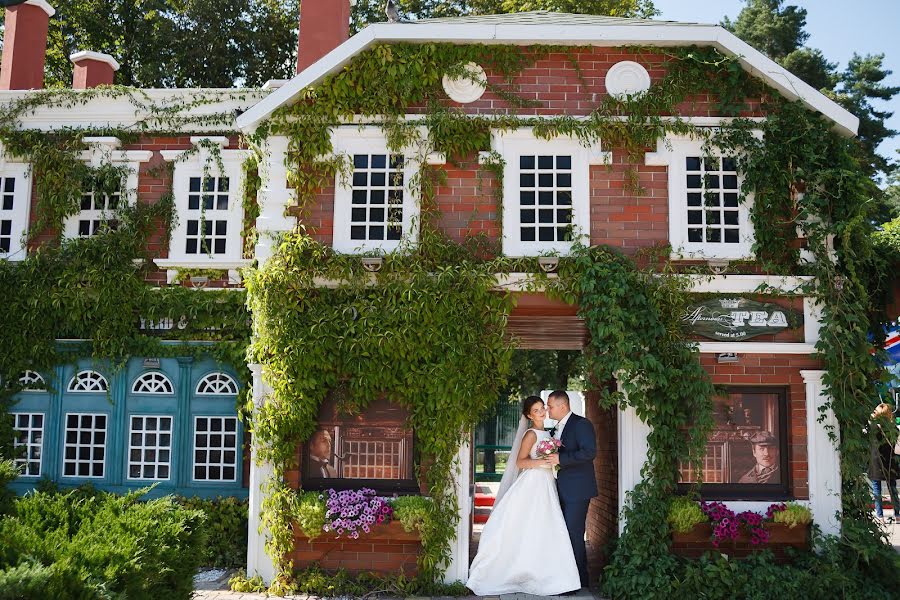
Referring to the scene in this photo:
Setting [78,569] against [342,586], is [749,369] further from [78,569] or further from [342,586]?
[78,569]

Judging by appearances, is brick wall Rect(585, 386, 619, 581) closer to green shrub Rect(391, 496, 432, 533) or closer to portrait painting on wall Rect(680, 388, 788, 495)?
portrait painting on wall Rect(680, 388, 788, 495)

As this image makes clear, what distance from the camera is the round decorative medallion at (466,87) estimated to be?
32.7 feet

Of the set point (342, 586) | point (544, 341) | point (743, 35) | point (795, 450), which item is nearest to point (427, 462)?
point (342, 586)

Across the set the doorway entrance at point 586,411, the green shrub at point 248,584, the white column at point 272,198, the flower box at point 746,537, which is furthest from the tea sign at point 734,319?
the green shrub at point 248,584

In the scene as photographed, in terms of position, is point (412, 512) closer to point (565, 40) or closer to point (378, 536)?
point (378, 536)

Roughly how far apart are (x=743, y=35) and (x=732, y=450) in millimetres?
20799

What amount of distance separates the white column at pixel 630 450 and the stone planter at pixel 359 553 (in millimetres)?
2398

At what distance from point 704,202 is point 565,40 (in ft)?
8.35

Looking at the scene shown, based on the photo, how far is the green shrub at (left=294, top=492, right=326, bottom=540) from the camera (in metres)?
8.96

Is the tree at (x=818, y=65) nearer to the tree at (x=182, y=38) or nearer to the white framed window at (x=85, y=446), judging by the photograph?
the tree at (x=182, y=38)

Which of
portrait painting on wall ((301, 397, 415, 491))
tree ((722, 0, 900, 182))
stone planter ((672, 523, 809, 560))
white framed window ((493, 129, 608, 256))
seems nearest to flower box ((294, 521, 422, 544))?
portrait painting on wall ((301, 397, 415, 491))

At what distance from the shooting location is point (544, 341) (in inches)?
438

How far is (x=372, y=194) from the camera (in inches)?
392

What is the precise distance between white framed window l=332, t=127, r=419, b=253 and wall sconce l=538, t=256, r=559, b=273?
4.97 ft
